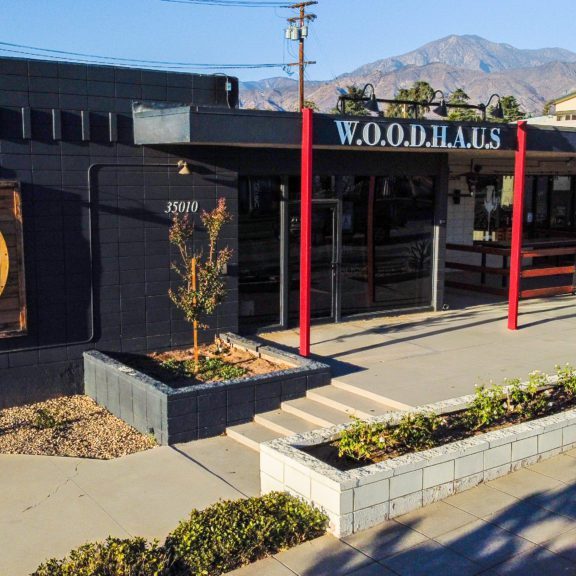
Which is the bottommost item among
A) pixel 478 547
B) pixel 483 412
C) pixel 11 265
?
pixel 478 547

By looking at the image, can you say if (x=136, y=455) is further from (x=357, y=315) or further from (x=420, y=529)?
(x=357, y=315)

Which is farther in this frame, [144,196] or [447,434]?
[144,196]

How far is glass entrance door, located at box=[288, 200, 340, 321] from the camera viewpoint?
1202 cm

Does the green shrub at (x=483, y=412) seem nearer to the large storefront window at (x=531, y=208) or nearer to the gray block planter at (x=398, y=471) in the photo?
the gray block planter at (x=398, y=471)

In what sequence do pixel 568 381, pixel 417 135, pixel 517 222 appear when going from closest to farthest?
1. pixel 568 381
2. pixel 417 135
3. pixel 517 222

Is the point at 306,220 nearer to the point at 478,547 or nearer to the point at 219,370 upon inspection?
the point at 219,370

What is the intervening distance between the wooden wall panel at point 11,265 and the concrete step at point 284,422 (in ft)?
10.6

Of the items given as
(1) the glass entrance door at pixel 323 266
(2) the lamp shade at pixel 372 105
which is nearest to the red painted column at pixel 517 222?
(2) the lamp shade at pixel 372 105

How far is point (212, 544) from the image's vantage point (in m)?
5.44

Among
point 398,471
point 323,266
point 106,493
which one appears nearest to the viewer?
point 398,471

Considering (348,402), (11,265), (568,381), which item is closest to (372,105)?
(348,402)

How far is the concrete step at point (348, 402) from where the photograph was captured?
8.34 m

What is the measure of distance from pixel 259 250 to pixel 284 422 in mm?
3587

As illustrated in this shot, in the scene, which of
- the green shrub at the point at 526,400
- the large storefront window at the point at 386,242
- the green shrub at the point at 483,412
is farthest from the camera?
the large storefront window at the point at 386,242
